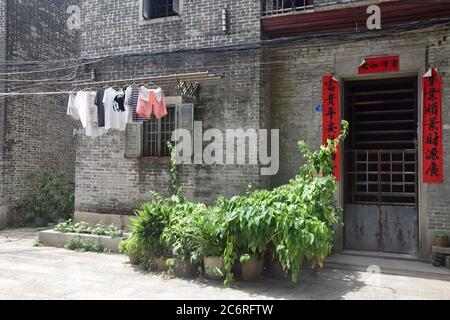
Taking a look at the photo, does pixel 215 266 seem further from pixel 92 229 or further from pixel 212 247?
pixel 92 229

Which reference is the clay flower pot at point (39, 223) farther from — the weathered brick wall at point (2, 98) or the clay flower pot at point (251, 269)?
the clay flower pot at point (251, 269)

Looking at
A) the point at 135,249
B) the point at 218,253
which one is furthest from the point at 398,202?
the point at 135,249

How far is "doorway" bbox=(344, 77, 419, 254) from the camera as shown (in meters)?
8.59

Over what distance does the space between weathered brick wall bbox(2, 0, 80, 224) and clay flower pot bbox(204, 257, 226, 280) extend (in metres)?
8.00

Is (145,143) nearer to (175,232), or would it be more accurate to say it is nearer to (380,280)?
(175,232)

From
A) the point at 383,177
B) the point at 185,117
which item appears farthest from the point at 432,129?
the point at 185,117

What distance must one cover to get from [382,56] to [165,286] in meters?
6.15

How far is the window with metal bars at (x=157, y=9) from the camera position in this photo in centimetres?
1026

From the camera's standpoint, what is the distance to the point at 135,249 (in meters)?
7.96

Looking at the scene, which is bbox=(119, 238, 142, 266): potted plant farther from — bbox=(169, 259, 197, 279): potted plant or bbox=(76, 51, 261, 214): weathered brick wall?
bbox=(76, 51, 261, 214): weathered brick wall

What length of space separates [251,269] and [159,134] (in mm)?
4553

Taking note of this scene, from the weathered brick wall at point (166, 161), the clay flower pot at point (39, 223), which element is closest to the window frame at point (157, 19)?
the weathered brick wall at point (166, 161)

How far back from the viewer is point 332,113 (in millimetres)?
8727
